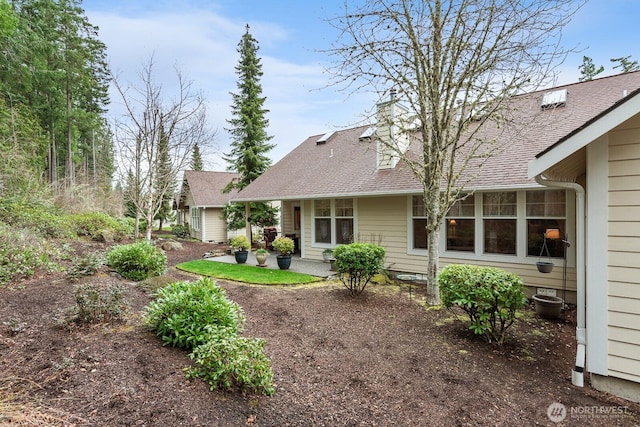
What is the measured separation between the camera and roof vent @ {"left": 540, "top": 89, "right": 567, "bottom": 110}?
806 centimetres

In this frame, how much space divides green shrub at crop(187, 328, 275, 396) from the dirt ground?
103 millimetres

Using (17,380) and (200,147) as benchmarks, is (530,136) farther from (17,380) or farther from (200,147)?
(200,147)

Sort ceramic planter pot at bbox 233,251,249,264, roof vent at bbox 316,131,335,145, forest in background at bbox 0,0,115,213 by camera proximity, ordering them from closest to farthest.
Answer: forest in background at bbox 0,0,115,213
ceramic planter pot at bbox 233,251,249,264
roof vent at bbox 316,131,335,145

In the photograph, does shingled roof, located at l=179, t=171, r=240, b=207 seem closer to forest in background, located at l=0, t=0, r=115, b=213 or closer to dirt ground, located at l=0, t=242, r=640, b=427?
forest in background, located at l=0, t=0, r=115, b=213

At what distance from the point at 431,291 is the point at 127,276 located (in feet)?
22.1

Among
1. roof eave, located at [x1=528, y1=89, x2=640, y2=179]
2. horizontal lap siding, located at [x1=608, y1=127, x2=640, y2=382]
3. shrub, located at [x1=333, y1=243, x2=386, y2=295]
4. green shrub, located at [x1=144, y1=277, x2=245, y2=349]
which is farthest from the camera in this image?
shrub, located at [x1=333, y1=243, x2=386, y2=295]

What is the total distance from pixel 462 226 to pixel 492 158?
1875 millimetres

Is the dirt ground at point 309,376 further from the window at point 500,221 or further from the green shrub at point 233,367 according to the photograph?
the window at point 500,221

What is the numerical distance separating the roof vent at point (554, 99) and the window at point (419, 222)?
415 centimetres

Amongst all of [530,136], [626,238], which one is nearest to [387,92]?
[530,136]

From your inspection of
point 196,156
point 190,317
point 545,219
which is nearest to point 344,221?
point 545,219

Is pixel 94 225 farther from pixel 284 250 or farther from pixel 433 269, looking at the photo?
pixel 433 269

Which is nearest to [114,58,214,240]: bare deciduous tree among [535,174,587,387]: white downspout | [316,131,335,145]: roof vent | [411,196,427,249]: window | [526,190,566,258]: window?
[316,131,335,145]: roof vent

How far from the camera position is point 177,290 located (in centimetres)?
389
